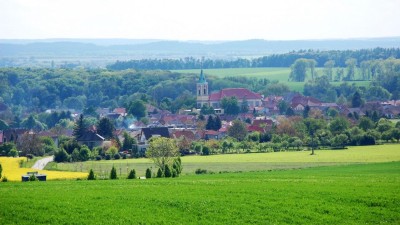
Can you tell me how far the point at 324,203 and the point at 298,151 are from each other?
47658 millimetres

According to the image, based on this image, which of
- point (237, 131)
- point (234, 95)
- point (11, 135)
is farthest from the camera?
point (234, 95)

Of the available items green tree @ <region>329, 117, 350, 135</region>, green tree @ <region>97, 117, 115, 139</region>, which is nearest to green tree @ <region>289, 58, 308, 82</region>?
green tree @ <region>329, 117, 350, 135</region>

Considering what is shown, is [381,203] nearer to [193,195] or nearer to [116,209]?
[193,195]

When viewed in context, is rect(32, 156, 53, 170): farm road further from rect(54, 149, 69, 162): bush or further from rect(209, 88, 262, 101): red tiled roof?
rect(209, 88, 262, 101): red tiled roof

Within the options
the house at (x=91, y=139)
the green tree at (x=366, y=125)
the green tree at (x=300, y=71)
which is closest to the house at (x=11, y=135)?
the house at (x=91, y=139)

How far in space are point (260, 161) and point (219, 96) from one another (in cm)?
7939

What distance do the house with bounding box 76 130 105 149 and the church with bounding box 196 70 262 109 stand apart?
54615mm

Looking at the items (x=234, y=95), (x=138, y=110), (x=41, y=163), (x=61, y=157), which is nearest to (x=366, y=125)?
(x=61, y=157)

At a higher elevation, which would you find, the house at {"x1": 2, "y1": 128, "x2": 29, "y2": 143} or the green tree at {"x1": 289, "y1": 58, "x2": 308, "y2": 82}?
the house at {"x1": 2, "y1": 128, "x2": 29, "y2": 143}

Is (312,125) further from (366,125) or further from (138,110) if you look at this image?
(138,110)

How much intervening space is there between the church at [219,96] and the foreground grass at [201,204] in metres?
109

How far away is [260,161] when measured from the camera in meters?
63.8

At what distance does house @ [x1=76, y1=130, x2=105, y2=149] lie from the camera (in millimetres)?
83188

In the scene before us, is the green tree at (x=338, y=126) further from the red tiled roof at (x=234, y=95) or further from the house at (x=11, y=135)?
the red tiled roof at (x=234, y=95)
